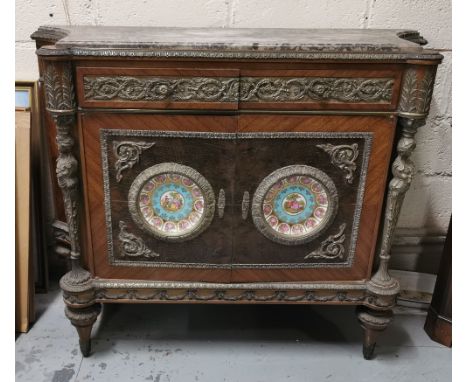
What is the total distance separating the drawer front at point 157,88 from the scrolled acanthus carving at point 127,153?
0.12m

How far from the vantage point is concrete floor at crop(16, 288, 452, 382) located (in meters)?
1.84

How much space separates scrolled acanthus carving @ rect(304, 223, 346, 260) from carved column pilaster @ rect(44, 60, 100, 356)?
788 mm

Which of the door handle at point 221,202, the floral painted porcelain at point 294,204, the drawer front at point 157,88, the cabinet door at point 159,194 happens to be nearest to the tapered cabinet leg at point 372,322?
the floral painted porcelain at point 294,204

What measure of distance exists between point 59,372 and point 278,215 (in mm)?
978

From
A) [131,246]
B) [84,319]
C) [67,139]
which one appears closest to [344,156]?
[131,246]

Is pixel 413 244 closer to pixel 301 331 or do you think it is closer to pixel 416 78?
pixel 301 331

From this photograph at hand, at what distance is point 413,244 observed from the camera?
93.3 inches

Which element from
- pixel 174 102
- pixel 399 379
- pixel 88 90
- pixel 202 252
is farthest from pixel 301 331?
pixel 88 90

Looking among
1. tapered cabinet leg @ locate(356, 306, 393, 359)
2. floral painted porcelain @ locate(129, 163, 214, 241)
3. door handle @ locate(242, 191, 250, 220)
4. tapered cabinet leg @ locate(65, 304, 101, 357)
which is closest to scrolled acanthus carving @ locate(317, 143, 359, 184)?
door handle @ locate(242, 191, 250, 220)

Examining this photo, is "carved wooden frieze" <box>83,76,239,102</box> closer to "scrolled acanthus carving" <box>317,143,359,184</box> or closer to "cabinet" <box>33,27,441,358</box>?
"cabinet" <box>33,27,441,358</box>

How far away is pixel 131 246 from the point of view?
1.71 m

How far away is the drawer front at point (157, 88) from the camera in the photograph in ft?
4.91

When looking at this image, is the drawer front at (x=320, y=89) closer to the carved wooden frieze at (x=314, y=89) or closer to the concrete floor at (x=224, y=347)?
the carved wooden frieze at (x=314, y=89)

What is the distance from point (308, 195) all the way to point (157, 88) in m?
0.60
